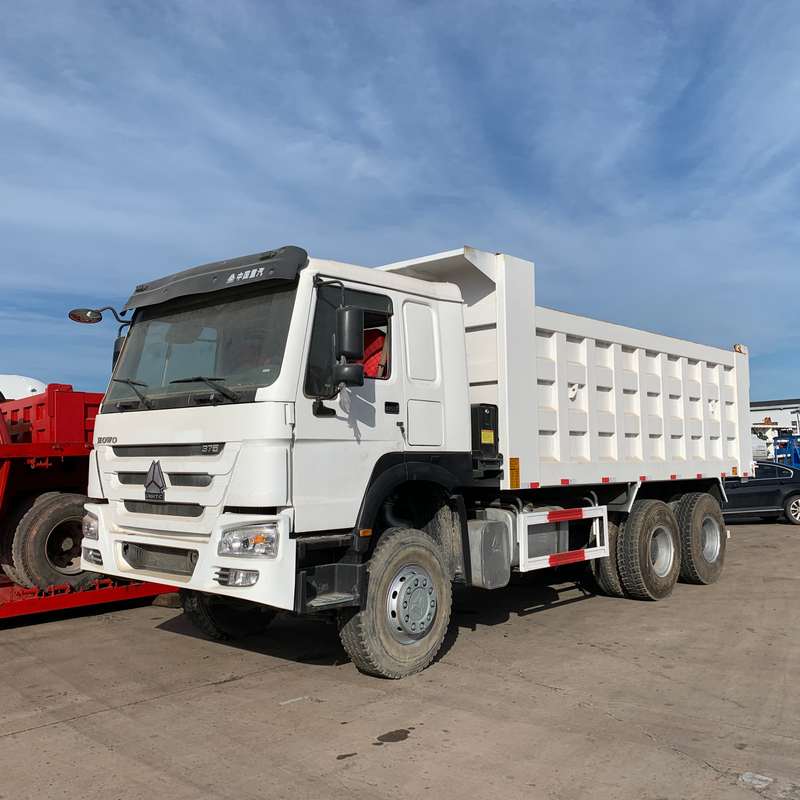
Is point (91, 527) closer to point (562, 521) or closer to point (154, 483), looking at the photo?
point (154, 483)

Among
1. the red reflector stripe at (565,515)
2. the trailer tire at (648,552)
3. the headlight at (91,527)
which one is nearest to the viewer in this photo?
the headlight at (91,527)

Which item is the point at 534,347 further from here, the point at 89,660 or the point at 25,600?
the point at 25,600

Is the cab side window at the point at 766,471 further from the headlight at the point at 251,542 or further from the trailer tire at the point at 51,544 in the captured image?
the headlight at the point at 251,542

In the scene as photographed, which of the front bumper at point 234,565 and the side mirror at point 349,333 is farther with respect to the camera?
the side mirror at point 349,333

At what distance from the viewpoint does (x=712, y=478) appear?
1006 cm

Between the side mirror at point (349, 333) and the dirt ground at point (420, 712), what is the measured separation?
2241 mm

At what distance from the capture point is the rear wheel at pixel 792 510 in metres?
17.2

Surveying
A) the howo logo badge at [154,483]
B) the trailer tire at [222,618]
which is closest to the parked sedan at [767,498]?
the trailer tire at [222,618]

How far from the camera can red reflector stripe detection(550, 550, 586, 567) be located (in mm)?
7285

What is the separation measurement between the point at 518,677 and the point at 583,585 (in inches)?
158

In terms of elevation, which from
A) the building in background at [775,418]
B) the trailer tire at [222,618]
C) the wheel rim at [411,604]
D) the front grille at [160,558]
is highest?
the building in background at [775,418]

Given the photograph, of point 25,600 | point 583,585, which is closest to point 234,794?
point 25,600

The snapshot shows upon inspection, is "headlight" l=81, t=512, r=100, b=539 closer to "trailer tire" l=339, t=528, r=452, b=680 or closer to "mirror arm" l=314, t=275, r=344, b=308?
"trailer tire" l=339, t=528, r=452, b=680

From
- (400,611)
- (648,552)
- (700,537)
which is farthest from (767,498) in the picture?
(400,611)
